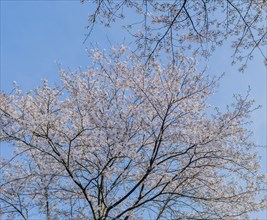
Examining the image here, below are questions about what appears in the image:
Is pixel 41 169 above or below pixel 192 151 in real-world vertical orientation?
above

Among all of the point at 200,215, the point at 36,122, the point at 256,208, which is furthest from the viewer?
the point at 256,208

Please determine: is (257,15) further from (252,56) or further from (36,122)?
(36,122)

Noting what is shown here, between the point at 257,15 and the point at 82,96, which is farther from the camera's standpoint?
the point at 82,96

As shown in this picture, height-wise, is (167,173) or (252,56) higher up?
(167,173)

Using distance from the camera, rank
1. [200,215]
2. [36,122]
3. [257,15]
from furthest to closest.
→ [200,215] → [36,122] → [257,15]

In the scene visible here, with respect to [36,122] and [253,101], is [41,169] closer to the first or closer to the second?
[36,122]

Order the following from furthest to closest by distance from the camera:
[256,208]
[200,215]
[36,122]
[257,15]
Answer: [256,208], [200,215], [36,122], [257,15]

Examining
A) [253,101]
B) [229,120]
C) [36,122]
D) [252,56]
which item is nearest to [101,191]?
[36,122]

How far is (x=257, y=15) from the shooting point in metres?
4.57

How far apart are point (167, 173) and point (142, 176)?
0.54 meters

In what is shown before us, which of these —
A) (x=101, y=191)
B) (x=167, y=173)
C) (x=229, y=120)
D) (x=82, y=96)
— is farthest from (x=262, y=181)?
(x=82, y=96)

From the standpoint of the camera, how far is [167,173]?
28.5ft

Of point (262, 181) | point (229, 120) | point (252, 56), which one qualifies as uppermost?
point (229, 120)

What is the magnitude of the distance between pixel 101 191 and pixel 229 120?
3.24 m
